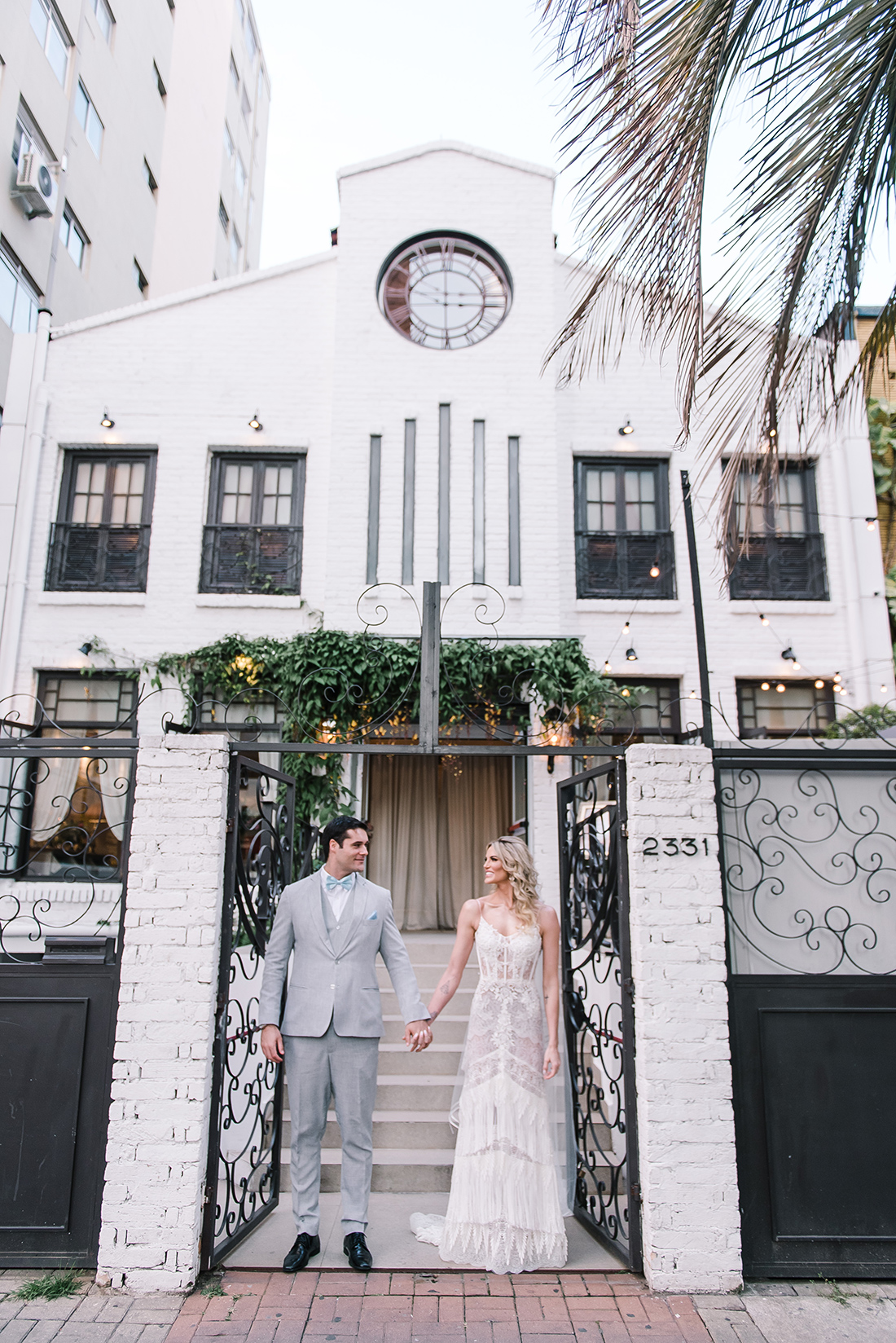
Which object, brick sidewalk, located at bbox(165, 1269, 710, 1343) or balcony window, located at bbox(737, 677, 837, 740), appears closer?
brick sidewalk, located at bbox(165, 1269, 710, 1343)

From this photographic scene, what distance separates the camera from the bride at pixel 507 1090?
3.96m

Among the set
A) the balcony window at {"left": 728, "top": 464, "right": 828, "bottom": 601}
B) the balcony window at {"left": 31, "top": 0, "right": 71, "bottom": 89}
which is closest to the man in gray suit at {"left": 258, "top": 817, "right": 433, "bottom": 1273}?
the balcony window at {"left": 728, "top": 464, "right": 828, "bottom": 601}

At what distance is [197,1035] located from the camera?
393 cm

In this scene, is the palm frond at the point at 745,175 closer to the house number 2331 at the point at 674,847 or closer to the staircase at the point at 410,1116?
the house number 2331 at the point at 674,847

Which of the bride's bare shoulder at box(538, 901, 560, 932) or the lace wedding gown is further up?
the bride's bare shoulder at box(538, 901, 560, 932)

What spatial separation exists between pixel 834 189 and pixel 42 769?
818cm

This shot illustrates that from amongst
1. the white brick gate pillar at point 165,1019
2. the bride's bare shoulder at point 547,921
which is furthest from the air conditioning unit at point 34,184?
the bride's bare shoulder at point 547,921

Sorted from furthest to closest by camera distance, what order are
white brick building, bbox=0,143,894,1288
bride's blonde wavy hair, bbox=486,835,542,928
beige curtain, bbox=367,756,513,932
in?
beige curtain, bbox=367,756,513,932 < white brick building, bbox=0,143,894,1288 < bride's blonde wavy hair, bbox=486,835,542,928

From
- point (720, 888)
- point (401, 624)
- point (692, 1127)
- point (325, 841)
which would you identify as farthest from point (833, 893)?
point (401, 624)

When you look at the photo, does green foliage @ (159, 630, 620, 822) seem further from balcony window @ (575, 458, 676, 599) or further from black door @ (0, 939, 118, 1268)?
black door @ (0, 939, 118, 1268)

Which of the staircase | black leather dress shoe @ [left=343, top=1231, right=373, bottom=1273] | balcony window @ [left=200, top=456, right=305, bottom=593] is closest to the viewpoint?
black leather dress shoe @ [left=343, top=1231, right=373, bottom=1273]

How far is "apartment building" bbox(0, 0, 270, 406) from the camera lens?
11773mm

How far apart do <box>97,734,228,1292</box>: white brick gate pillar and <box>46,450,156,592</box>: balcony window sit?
587cm

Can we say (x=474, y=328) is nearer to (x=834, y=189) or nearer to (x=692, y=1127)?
(x=834, y=189)
